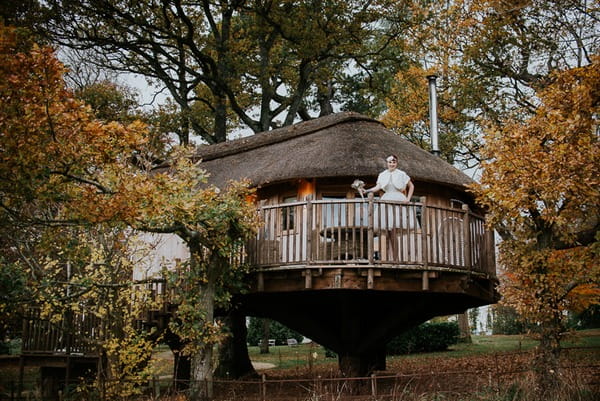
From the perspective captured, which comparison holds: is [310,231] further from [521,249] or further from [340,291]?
[521,249]

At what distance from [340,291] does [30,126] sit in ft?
26.1

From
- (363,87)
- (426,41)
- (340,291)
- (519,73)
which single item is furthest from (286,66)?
(340,291)

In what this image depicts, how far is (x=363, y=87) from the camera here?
32125mm

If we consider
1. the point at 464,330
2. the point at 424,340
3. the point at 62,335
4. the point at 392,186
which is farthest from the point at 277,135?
the point at 464,330

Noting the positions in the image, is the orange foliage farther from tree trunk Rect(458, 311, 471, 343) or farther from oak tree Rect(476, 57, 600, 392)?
tree trunk Rect(458, 311, 471, 343)

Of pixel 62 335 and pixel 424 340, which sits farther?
pixel 424 340

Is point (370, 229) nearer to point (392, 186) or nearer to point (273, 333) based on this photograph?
point (392, 186)

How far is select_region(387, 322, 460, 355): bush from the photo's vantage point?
29156 millimetres

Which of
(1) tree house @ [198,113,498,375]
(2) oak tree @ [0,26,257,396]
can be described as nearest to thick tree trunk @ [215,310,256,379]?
(1) tree house @ [198,113,498,375]

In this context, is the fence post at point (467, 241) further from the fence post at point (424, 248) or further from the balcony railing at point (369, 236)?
the fence post at point (424, 248)

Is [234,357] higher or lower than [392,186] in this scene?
lower

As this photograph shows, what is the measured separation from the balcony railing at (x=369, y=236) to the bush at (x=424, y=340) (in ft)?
47.1

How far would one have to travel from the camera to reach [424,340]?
29422 mm

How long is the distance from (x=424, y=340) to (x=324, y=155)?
15.3m
